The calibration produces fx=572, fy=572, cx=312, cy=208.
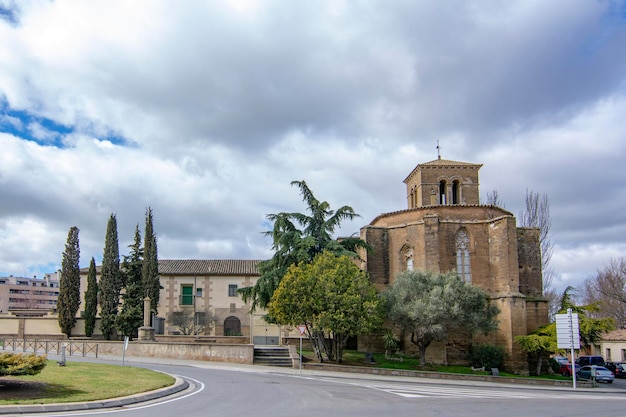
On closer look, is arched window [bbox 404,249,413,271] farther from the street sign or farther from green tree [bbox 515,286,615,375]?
the street sign

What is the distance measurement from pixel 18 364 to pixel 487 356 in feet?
95.6

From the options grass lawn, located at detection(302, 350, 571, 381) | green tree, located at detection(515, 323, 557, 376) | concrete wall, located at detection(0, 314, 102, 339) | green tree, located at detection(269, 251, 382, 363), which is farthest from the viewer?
concrete wall, located at detection(0, 314, 102, 339)

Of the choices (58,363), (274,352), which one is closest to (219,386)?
(58,363)

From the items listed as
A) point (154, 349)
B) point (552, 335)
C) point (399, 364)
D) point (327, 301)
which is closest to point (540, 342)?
point (552, 335)

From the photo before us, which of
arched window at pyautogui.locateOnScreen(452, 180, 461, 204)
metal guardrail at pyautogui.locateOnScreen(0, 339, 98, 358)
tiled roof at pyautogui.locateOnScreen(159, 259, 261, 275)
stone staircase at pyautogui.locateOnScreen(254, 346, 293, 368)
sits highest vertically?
arched window at pyautogui.locateOnScreen(452, 180, 461, 204)

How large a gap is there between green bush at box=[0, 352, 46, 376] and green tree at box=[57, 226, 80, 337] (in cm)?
3166

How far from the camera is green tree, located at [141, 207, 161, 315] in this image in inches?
1730

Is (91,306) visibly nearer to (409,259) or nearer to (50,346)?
(50,346)

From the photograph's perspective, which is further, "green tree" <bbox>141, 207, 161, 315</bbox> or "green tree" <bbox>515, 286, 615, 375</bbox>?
"green tree" <bbox>141, 207, 161, 315</bbox>

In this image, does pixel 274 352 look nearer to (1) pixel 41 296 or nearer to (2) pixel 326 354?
(2) pixel 326 354

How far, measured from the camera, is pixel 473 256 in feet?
132

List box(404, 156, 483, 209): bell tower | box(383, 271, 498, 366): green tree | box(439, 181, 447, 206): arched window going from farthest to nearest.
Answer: box(439, 181, 447, 206): arched window → box(404, 156, 483, 209): bell tower → box(383, 271, 498, 366): green tree

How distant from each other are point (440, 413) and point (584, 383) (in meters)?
24.1

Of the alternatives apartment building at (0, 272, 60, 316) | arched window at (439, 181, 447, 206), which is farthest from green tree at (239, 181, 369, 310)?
apartment building at (0, 272, 60, 316)
